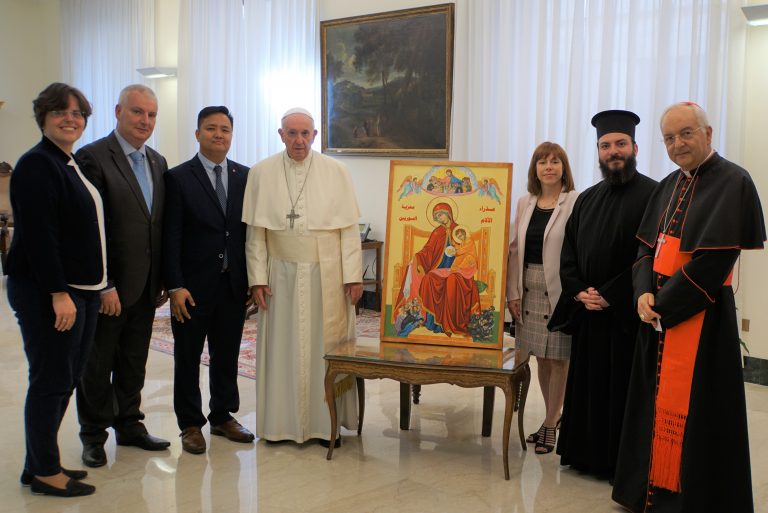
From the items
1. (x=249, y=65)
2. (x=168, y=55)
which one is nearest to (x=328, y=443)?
(x=249, y=65)

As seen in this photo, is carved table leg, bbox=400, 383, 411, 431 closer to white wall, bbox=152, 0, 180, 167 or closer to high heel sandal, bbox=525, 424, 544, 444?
high heel sandal, bbox=525, 424, 544, 444

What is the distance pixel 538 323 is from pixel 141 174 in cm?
231

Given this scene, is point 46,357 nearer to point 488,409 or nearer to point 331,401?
point 331,401

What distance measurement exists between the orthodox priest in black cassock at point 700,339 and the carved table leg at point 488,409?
1.28 metres

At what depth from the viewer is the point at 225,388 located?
4.54 m

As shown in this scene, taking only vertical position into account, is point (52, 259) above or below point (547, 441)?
above

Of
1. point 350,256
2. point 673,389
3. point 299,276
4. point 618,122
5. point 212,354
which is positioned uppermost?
point 618,122

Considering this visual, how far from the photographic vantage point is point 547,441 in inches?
171

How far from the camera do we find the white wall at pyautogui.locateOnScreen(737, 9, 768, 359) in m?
5.70

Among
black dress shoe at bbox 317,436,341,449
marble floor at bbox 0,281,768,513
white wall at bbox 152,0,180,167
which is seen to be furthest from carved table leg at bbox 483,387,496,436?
white wall at bbox 152,0,180,167

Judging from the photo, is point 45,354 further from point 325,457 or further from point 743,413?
point 743,413

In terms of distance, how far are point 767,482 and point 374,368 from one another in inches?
83.7

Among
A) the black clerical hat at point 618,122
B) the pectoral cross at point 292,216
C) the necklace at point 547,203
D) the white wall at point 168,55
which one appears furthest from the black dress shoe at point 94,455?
the white wall at point 168,55

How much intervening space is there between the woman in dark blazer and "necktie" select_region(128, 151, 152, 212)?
454 millimetres
